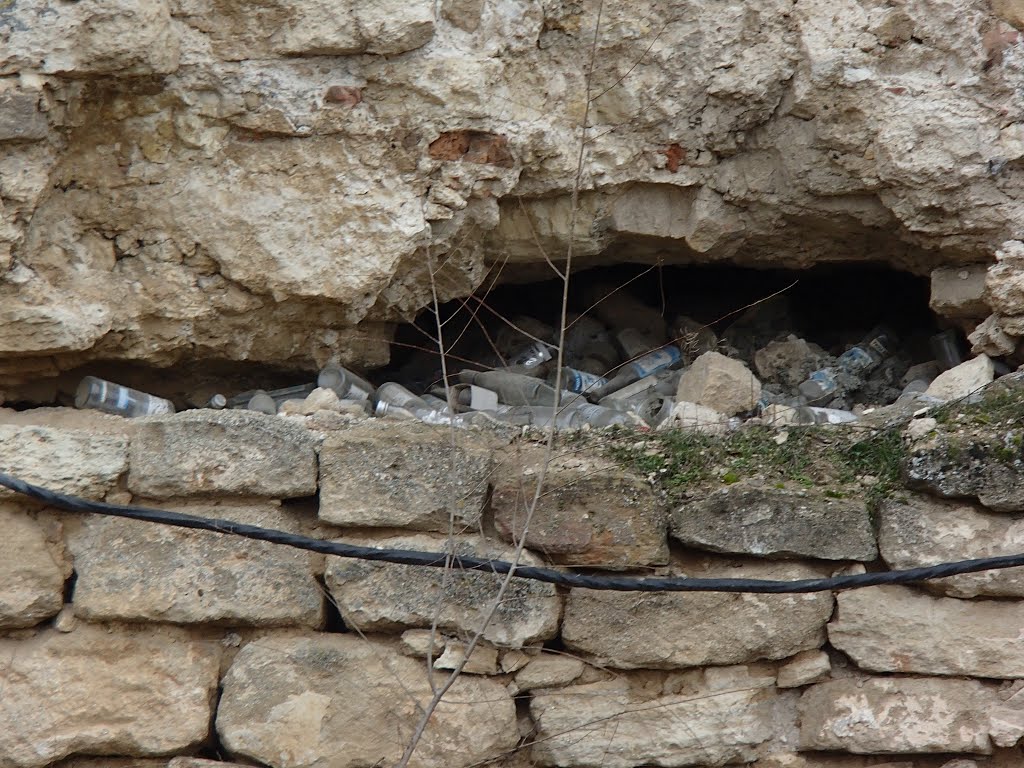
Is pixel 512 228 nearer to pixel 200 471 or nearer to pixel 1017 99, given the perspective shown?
pixel 200 471

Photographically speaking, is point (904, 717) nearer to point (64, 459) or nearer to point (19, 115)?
point (64, 459)

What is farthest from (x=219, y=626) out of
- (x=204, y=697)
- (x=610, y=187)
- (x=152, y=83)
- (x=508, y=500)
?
(x=610, y=187)

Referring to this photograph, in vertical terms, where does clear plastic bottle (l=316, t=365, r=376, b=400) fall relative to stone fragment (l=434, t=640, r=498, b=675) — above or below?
above

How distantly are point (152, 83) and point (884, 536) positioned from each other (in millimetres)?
1928

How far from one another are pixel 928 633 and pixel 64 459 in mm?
1894

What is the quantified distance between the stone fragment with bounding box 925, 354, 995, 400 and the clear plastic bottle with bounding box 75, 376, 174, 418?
189 centimetres

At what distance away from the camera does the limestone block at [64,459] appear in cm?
235

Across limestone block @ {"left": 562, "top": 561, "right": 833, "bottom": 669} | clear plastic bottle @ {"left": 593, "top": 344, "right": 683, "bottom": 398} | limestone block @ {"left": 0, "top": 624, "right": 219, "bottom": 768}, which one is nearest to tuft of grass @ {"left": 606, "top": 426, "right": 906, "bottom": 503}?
limestone block @ {"left": 562, "top": 561, "right": 833, "bottom": 669}

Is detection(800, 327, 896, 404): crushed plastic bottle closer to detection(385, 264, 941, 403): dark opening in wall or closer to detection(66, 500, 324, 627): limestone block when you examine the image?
detection(385, 264, 941, 403): dark opening in wall

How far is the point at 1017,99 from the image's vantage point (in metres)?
2.70

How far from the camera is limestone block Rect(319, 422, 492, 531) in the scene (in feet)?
7.90

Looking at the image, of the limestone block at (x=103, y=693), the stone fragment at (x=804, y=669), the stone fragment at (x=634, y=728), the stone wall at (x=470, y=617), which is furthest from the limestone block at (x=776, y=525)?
the limestone block at (x=103, y=693)

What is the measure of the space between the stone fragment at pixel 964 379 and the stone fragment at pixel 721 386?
44cm

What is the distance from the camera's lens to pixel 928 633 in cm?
238
